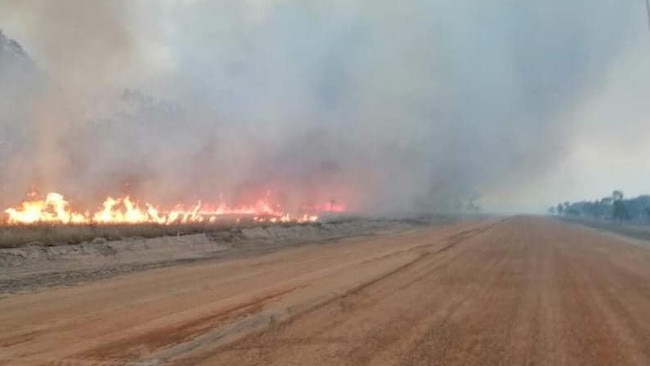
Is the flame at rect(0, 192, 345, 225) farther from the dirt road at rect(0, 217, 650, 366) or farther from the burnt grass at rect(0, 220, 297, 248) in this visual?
the dirt road at rect(0, 217, 650, 366)

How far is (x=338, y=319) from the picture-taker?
1102 centimetres

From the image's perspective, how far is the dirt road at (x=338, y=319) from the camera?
8.23 m

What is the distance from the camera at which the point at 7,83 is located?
45562mm

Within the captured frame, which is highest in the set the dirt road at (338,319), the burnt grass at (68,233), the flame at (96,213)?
the flame at (96,213)

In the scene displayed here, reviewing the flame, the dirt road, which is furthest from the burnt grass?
the dirt road

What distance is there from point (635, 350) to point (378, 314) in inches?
175

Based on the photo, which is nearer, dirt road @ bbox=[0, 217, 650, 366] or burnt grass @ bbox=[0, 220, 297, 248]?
dirt road @ bbox=[0, 217, 650, 366]

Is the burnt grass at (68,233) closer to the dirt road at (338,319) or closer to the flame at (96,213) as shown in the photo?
the flame at (96,213)

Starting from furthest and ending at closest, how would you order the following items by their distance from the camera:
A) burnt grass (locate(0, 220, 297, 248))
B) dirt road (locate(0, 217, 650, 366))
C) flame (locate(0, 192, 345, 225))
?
flame (locate(0, 192, 345, 225)) < burnt grass (locate(0, 220, 297, 248)) < dirt road (locate(0, 217, 650, 366))

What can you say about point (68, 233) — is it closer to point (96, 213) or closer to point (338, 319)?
point (96, 213)

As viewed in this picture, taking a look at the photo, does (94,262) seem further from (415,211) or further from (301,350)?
(415,211)

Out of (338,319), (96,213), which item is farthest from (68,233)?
(338,319)

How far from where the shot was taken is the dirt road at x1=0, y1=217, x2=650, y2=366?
8.23m

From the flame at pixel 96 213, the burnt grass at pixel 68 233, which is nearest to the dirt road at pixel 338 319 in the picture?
the burnt grass at pixel 68 233
